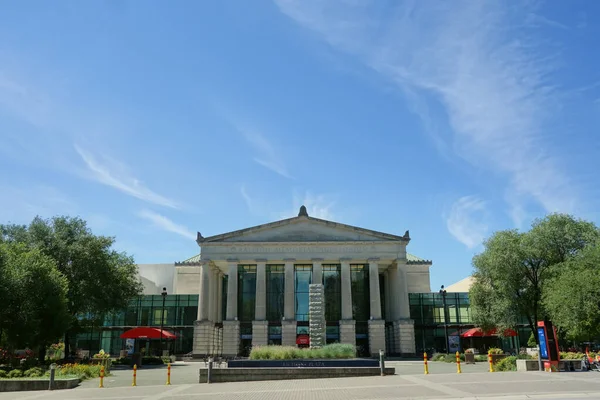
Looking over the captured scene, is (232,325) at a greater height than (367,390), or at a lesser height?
greater

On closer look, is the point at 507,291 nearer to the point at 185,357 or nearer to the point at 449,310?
the point at 449,310

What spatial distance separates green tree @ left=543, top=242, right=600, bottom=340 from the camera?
32.7 meters

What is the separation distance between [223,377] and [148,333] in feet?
87.7

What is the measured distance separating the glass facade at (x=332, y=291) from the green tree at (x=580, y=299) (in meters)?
32.1

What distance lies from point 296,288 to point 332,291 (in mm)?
4748

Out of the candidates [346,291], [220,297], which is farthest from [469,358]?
[220,297]

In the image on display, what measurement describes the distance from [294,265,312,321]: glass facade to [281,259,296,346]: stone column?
2292 millimetres

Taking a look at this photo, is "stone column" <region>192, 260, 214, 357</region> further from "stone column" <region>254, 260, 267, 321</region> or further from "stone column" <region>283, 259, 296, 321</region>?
"stone column" <region>283, 259, 296, 321</region>

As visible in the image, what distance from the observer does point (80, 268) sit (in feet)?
153

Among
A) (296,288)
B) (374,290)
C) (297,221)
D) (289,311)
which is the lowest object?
(289,311)

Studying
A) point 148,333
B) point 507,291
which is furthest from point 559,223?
point 148,333

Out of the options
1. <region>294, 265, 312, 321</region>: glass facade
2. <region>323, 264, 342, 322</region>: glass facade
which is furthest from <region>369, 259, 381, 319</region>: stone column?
<region>294, 265, 312, 321</region>: glass facade

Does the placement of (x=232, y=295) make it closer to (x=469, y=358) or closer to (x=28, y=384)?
(x=469, y=358)

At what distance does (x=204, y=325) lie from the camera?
60344 millimetres
